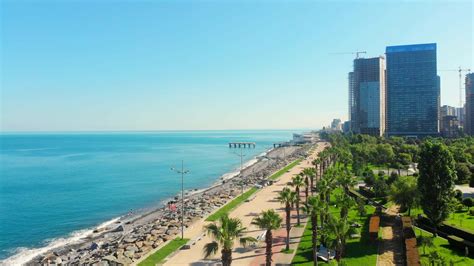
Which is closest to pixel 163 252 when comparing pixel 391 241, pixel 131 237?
pixel 131 237

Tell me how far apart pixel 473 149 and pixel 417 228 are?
206 feet

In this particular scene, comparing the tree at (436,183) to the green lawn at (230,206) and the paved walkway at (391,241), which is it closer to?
the paved walkway at (391,241)

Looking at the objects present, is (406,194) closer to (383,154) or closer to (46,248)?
(46,248)

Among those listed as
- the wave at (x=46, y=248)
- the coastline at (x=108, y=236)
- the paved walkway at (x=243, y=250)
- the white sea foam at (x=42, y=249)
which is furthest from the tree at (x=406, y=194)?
the white sea foam at (x=42, y=249)

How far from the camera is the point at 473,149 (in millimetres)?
88938

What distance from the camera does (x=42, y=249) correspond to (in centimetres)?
4588

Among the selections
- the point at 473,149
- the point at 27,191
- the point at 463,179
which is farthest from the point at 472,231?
the point at 27,191

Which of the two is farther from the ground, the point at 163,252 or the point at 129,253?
the point at 163,252

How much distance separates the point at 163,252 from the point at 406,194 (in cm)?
2696

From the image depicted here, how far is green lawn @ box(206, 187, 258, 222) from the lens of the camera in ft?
170

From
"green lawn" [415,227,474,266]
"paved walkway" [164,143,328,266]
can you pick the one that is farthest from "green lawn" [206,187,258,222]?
"green lawn" [415,227,474,266]

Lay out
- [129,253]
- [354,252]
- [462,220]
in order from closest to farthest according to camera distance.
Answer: [354,252] < [129,253] < [462,220]

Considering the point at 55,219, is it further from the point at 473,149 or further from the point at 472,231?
the point at 473,149

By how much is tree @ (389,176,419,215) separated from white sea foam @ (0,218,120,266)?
40467 millimetres
